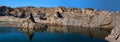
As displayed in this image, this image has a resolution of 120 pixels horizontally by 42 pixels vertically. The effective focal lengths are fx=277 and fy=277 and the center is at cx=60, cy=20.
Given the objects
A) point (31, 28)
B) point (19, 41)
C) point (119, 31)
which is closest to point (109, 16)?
point (31, 28)

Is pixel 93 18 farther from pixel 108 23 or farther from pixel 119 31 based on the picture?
pixel 119 31

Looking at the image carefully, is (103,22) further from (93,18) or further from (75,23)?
(75,23)

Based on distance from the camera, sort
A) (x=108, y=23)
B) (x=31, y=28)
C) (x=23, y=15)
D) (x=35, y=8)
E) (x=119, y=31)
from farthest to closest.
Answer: (x=35, y=8) < (x=23, y=15) < (x=108, y=23) < (x=31, y=28) < (x=119, y=31)

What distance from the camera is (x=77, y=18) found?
77.8 metres

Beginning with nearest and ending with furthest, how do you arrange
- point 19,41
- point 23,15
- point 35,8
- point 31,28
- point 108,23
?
1. point 19,41
2. point 31,28
3. point 108,23
4. point 23,15
5. point 35,8

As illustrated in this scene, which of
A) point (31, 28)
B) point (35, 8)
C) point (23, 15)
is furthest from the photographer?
point (35, 8)

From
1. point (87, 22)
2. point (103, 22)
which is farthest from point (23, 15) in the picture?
point (103, 22)

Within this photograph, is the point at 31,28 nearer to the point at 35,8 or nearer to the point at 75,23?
the point at 75,23

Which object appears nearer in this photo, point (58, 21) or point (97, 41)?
point (97, 41)

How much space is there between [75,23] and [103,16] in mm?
9368

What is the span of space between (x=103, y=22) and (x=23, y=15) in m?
32.6

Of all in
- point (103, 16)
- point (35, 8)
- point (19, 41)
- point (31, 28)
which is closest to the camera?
point (19, 41)

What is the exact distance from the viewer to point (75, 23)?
7688 cm

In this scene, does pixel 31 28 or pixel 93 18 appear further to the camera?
pixel 93 18
